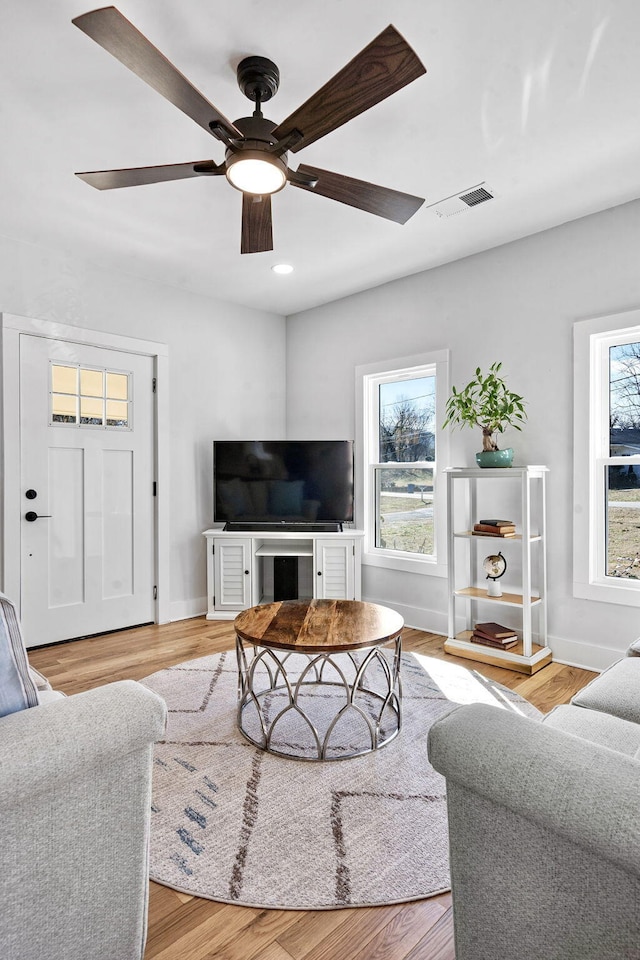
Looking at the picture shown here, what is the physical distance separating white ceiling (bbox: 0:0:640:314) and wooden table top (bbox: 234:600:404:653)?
2151 millimetres

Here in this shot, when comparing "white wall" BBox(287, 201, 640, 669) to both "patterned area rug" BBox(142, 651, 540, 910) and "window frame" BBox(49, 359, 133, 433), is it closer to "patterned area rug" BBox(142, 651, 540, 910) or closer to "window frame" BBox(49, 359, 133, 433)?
"patterned area rug" BBox(142, 651, 540, 910)

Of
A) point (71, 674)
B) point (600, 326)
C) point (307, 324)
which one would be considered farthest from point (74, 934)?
point (307, 324)

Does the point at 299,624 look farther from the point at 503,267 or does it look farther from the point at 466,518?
the point at 503,267

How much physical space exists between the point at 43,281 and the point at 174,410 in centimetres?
127

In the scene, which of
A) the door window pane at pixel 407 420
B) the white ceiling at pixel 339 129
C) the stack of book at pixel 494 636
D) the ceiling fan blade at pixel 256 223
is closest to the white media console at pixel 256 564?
Answer: the door window pane at pixel 407 420

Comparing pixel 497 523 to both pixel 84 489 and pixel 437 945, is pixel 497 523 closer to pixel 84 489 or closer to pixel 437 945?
pixel 437 945

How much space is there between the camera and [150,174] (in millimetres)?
2105

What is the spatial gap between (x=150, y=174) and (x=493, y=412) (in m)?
2.25

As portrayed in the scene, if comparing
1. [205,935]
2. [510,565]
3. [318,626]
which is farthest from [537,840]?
[510,565]

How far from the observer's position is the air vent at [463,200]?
9.37ft

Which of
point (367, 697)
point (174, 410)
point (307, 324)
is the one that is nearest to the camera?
point (367, 697)

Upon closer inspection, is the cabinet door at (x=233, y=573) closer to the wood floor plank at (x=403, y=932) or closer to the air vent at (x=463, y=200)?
the air vent at (x=463, y=200)

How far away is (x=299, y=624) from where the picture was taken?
2410 millimetres

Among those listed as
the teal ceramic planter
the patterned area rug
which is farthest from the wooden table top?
the teal ceramic planter
